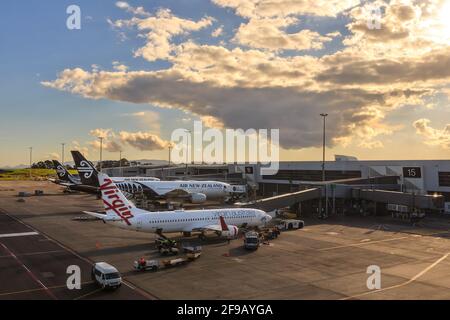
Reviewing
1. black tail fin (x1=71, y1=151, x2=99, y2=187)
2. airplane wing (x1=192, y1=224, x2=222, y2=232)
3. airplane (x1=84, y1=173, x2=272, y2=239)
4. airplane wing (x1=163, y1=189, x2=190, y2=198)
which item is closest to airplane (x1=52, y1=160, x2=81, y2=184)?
airplane wing (x1=163, y1=189, x2=190, y2=198)

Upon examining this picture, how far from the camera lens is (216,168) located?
575ft

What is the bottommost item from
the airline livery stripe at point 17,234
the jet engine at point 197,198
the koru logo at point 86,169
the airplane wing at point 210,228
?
the airline livery stripe at point 17,234

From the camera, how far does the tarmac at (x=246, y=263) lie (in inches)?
1431

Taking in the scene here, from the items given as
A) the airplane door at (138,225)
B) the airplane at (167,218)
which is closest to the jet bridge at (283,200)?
the airplane at (167,218)

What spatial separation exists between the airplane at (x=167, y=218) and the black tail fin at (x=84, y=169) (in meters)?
35.1

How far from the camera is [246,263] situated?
47281mm

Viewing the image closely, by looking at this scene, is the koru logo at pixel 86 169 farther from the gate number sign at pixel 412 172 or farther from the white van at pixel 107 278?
the gate number sign at pixel 412 172

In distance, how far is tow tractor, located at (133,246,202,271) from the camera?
43375 millimetres

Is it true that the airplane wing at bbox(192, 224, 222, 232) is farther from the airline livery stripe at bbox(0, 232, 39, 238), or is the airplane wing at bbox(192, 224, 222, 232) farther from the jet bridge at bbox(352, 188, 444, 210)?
the jet bridge at bbox(352, 188, 444, 210)

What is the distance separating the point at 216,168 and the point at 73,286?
13807 centimetres

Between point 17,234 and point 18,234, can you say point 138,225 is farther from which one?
point 17,234

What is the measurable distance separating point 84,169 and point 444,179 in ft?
265
